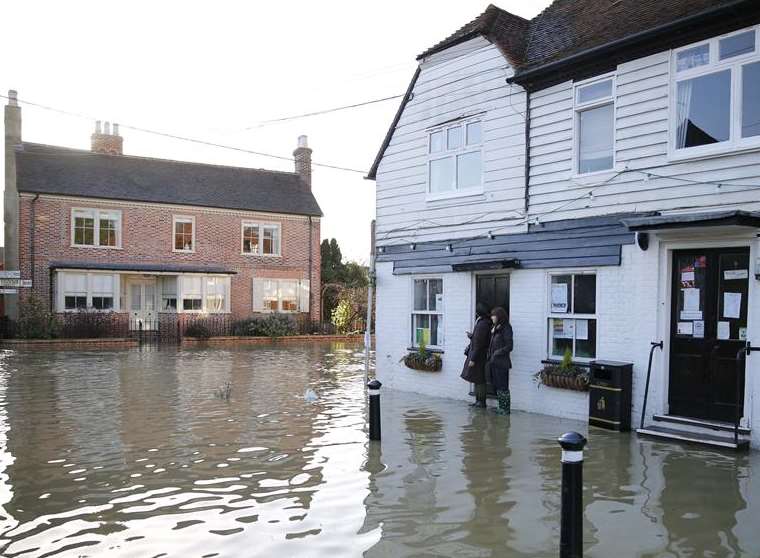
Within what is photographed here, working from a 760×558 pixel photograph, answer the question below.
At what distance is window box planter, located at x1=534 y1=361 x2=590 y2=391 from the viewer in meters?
10.5

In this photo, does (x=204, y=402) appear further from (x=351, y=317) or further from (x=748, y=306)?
(x=351, y=317)

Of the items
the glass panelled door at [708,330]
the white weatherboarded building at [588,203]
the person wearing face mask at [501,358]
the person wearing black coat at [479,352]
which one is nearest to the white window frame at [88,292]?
the white weatherboarded building at [588,203]

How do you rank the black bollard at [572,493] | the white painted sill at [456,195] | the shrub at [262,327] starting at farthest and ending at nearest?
the shrub at [262,327], the white painted sill at [456,195], the black bollard at [572,493]

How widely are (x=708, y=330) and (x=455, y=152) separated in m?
5.96

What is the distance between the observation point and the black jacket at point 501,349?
11.2 m

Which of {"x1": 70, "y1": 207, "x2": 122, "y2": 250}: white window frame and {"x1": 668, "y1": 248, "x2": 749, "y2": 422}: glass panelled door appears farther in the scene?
{"x1": 70, "y1": 207, "x2": 122, "y2": 250}: white window frame

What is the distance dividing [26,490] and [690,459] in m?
7.41

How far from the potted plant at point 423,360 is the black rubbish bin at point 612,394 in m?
3.87

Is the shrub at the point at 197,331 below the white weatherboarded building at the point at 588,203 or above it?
below

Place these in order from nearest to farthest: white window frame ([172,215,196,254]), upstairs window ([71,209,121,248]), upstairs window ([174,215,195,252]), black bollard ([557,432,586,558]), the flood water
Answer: black bollard ([557,432,586,558]) → the flood water → upstairs window ([71,209,121,248]) → white window frame ([172,215,196,254]) → upstairs window ([174,215,195,252])

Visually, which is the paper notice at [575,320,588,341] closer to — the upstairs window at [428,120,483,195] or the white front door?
the upstairs window at [428,120,483,195]

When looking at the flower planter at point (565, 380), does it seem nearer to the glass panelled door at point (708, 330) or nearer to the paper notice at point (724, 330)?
the glass panelled door at point (708, 330)

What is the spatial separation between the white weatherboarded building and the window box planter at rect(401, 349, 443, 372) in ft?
0.68

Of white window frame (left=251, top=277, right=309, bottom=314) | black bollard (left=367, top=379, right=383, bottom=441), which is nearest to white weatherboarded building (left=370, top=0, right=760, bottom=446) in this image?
black bollard (left=367, top=379, right=383, bottom=441)
